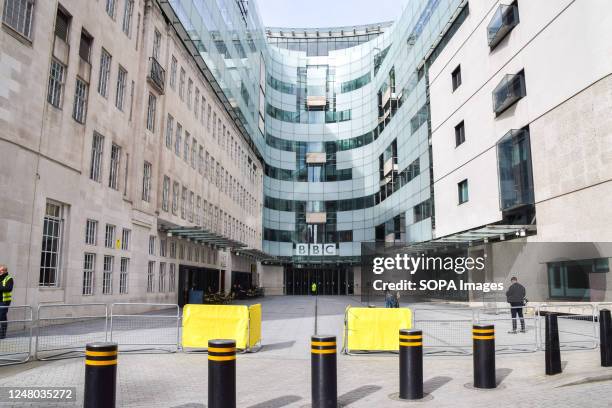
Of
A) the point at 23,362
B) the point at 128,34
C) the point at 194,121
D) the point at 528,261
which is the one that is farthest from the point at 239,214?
the point at 23,362

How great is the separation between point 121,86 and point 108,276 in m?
9.21

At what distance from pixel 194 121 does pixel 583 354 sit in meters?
29.5

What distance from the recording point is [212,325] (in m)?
12.3

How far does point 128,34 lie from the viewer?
1024 inches

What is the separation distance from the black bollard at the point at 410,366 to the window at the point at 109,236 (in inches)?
739

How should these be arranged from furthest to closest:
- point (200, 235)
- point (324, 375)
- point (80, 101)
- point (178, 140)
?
point (200, 235), point (178, 140), point (80, 101), point (324, 375)

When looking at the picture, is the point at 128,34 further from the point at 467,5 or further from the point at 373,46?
the point at 373,46

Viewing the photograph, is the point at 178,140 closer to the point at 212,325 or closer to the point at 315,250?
the point at 212,325

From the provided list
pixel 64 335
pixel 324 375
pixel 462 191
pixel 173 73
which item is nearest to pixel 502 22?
pixel 462 191

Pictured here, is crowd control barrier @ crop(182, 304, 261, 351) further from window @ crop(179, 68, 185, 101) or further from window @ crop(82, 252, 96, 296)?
window @ crop(179, 68, 185, 101)

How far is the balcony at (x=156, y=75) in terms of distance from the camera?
27969 millimetres

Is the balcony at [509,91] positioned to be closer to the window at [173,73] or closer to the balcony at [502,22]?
the balcony at [502,22]

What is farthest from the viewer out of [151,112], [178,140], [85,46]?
[178,140]

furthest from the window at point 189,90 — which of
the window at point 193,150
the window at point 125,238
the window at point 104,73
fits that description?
the window at point 125,238
